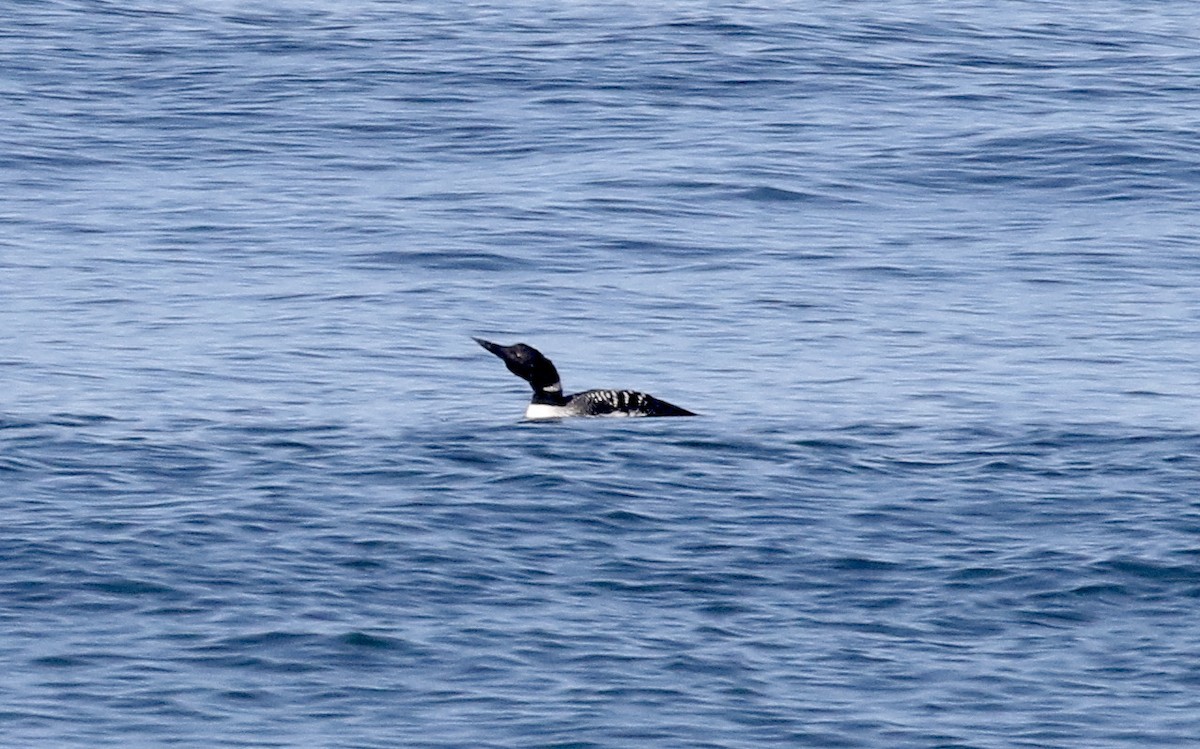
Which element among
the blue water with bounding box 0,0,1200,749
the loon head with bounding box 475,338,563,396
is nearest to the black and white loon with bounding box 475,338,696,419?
the loon head with bounding box 475,338,563,396

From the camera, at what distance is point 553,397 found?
662 inches

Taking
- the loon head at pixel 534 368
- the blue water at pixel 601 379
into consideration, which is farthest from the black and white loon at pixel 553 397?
the blue water at pixel 601 379

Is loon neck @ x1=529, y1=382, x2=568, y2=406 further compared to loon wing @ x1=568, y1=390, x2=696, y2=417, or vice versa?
loon neck @ x1=529, y1=382, x2=568, y2=406

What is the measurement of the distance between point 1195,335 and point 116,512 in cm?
1011

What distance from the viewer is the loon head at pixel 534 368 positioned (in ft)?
54.9

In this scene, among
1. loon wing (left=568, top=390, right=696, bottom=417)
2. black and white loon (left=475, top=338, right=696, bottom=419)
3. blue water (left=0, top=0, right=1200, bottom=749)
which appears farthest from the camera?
black and white loon (left=475, top=338, right=696, bottom=419)

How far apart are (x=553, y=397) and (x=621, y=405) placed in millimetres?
594

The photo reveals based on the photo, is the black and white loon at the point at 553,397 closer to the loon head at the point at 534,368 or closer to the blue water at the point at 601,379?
the loon head at the point at 534,368

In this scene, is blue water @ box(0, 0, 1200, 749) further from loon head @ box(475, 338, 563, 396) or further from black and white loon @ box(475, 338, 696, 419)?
loon head @ box(475, 338, 563, 396)

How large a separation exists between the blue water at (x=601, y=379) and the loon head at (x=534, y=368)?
373 mm

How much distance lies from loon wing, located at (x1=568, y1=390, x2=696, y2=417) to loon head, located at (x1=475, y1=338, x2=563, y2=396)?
0.19m

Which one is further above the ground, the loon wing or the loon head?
the loon head

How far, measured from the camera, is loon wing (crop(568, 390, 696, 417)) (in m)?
16.3

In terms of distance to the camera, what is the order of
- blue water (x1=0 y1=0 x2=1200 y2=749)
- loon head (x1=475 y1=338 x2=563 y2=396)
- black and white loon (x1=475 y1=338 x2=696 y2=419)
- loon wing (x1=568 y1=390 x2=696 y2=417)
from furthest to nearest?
loon head (x1=475 y1=338 x2=563 y2=396) → black and white loon (x1=475 y1=338 x2=696 y2=419) → loon wing (x1=568 y1=390 x2=696 y2=417) → blue water (x1=0 y1=0 x2=1200 y2=749)
